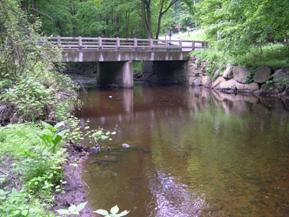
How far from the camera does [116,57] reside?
2469 cm

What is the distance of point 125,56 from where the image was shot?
25.2 m

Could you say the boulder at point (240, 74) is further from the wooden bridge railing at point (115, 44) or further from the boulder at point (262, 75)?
the wooden bridge railing at point (115, 44)

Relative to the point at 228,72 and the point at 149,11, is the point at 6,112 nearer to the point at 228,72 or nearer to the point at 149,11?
the point at 228,72

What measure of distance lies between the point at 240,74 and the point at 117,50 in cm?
779

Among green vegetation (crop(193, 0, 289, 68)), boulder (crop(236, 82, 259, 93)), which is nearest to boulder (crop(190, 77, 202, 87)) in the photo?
green vegetation (crop(193, 0, 289, 68))

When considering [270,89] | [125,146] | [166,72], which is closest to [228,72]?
[270,89]

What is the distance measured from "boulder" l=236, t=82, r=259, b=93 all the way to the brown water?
5.46 meters

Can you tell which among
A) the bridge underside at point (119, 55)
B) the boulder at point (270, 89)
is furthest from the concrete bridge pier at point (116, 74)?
the boulder at point (270, 89)

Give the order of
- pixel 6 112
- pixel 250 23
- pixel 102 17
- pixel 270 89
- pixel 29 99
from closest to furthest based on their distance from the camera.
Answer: pixel 29 99 → pixel 6 112 → pixel 250 23 → pixel 270 89 → pixel 102 17

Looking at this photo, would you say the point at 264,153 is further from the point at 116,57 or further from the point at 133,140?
the point at 116,57

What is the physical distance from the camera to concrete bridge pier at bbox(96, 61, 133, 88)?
26.1 m

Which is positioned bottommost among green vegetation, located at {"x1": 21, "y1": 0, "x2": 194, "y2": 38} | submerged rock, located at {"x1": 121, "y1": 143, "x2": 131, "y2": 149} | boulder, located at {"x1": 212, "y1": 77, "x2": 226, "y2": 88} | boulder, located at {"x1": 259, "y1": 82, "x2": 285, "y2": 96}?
submerged rock, located at {"x1": 121, "y1": 143, "x2": 131, "y2": 149}

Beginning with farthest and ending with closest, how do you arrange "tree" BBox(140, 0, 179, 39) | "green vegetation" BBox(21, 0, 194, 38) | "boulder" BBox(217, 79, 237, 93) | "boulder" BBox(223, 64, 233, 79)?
"tree" BBox(140, 0, 179, 39)
"green vegetation" BBox(21, 0, 194, 38)
"boulder" BBox(223, 64, 233, 79)
"boulder" BBox(217, 79, 237, 93)

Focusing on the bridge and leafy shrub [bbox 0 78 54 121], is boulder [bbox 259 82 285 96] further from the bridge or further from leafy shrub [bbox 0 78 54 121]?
leafy shrub [bbox 0 78 54 121]
